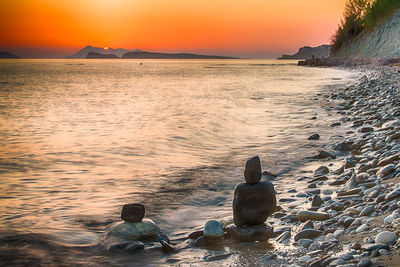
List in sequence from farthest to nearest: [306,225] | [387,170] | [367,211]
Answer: [387,170], [306,225], [367,211]

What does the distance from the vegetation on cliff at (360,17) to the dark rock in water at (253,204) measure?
7890 cm

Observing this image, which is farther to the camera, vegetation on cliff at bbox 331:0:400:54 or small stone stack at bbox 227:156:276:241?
vegetation on cliff at bbox 331:0:400:54

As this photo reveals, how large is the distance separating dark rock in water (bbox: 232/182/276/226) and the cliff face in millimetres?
57012

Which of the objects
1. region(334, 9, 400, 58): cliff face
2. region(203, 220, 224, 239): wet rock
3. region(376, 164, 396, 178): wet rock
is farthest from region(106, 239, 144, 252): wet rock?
region(334, 9, 400, 58): cliff face

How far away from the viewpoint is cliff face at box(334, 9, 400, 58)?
60.8 meters

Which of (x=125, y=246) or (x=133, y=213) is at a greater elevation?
(x=133, y=213)

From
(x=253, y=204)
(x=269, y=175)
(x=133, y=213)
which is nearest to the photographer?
(x=253, y=204)

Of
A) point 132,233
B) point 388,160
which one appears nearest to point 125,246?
point 132,233

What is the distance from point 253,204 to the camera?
503 centimetres

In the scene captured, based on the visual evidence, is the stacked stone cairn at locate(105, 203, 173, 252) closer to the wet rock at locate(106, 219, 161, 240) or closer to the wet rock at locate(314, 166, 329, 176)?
the wet rock at locate(106, 219, 161, 240)

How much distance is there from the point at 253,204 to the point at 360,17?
96258 mm

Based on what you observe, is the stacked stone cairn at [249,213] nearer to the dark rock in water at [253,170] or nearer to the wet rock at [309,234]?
the dark rock in water at [253,170]

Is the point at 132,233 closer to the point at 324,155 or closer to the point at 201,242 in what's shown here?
the point at 201,242

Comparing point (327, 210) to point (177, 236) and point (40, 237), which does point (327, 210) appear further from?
point (40, 237)
